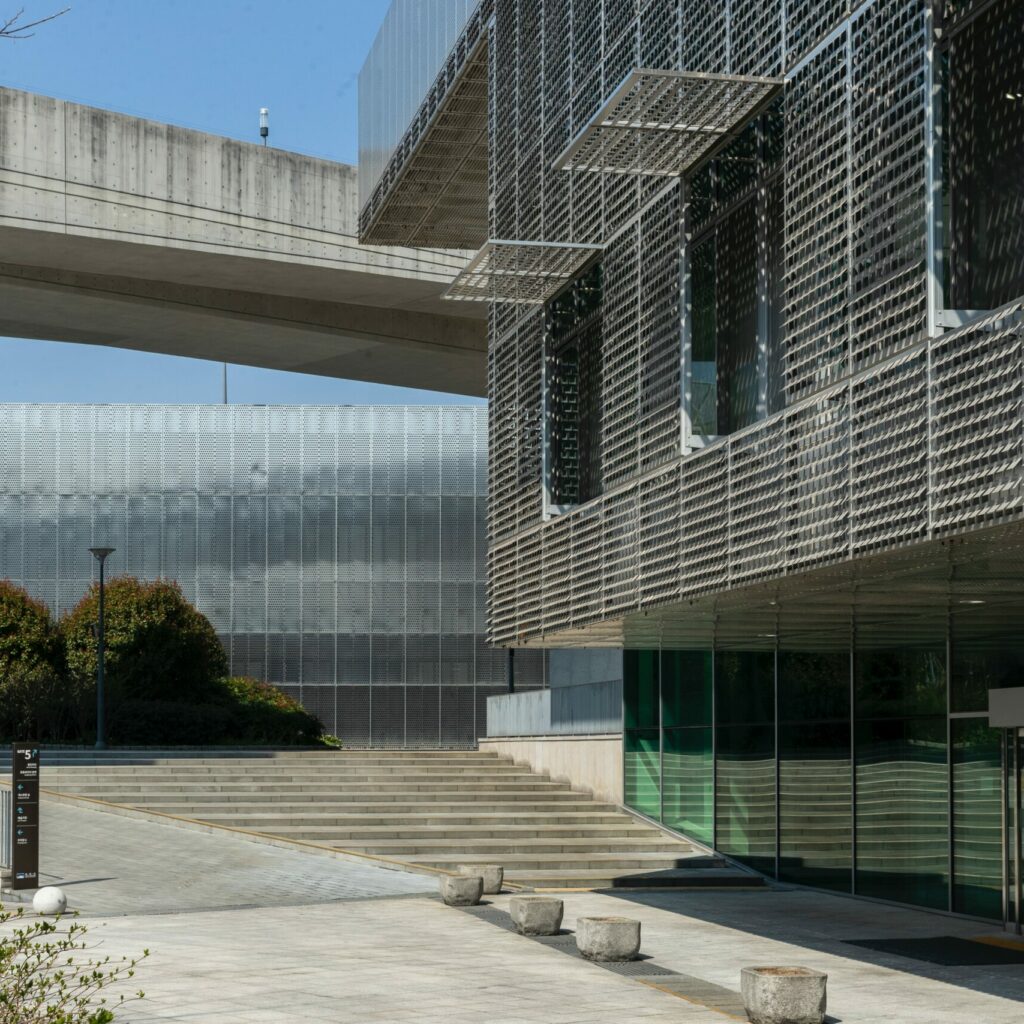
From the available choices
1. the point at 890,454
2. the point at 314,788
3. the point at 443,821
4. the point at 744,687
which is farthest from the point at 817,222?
the point at 314,788

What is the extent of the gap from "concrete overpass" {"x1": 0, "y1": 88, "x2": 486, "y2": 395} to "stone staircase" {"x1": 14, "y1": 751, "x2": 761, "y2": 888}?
26.7ft

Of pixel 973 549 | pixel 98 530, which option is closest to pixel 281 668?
pixel 98 530

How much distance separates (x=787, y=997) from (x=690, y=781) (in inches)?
511

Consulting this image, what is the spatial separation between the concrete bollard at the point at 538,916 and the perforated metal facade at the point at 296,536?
29.0 meters

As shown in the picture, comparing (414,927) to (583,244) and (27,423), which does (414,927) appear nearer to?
(583,244)

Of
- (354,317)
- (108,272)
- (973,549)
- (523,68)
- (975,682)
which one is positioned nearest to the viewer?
(973,549)

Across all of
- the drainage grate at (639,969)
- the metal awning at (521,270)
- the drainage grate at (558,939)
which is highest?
the metal awning at (521,270)


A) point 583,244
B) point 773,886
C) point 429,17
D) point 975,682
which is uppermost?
point 429,17

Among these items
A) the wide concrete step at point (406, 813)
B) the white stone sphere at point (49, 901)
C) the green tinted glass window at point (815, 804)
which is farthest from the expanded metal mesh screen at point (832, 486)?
the wide concrete step at point (406, 813)

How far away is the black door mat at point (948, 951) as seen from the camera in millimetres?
14352

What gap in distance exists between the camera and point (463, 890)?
17.7m

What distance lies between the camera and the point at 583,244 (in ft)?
56.0

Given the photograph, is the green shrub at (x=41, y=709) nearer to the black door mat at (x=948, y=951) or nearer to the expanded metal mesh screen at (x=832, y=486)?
the expanded metal mesh screen at (x=832, y=486)

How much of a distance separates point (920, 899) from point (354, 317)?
1849cm
